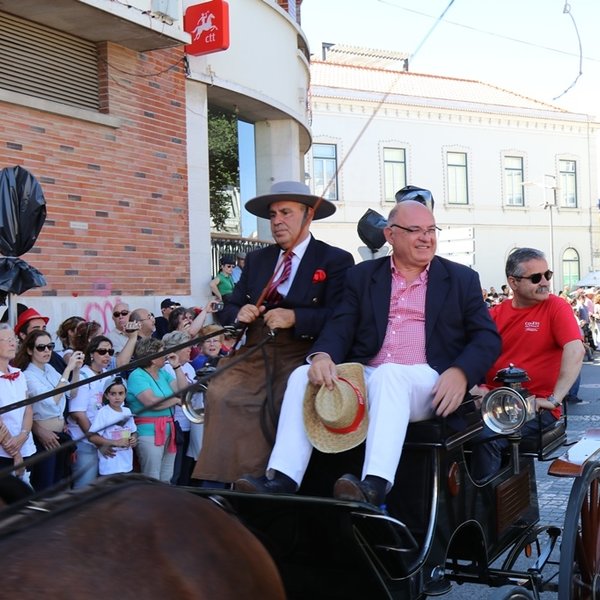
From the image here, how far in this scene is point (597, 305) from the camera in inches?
972

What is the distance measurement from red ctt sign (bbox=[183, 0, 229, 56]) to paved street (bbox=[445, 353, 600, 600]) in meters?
6.47

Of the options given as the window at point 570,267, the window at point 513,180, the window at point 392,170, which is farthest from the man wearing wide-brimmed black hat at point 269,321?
the window at point 570,267

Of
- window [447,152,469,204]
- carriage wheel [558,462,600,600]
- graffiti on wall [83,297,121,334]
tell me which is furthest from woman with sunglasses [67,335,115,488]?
window [447,152,469,204]

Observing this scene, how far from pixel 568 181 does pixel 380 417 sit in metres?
35.9

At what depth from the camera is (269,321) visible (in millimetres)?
3752

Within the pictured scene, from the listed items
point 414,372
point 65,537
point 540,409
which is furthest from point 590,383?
point 65,537

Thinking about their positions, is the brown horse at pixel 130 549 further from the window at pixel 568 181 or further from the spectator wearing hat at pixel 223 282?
the window at pixel 568 181

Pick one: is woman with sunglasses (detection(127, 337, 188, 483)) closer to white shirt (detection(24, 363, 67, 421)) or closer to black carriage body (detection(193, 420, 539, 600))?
white shirt (detection(24, 363, 67, 421))

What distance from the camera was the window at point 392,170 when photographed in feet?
106

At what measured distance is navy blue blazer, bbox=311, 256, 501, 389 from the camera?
3.68 meters

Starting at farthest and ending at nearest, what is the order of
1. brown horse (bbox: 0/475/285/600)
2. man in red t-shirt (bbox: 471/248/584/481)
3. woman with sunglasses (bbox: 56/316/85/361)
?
woman with sunglasses (bbox: 56/316/85/361) → man in red t-shirt (bbox: 471/248/584/481) → brown horse (bbox: 0/475/285/600)

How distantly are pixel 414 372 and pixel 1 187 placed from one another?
162 inches

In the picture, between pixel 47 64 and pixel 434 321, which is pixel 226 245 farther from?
pixel 434 321

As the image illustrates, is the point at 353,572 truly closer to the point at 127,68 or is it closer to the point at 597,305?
the point at 127,68
